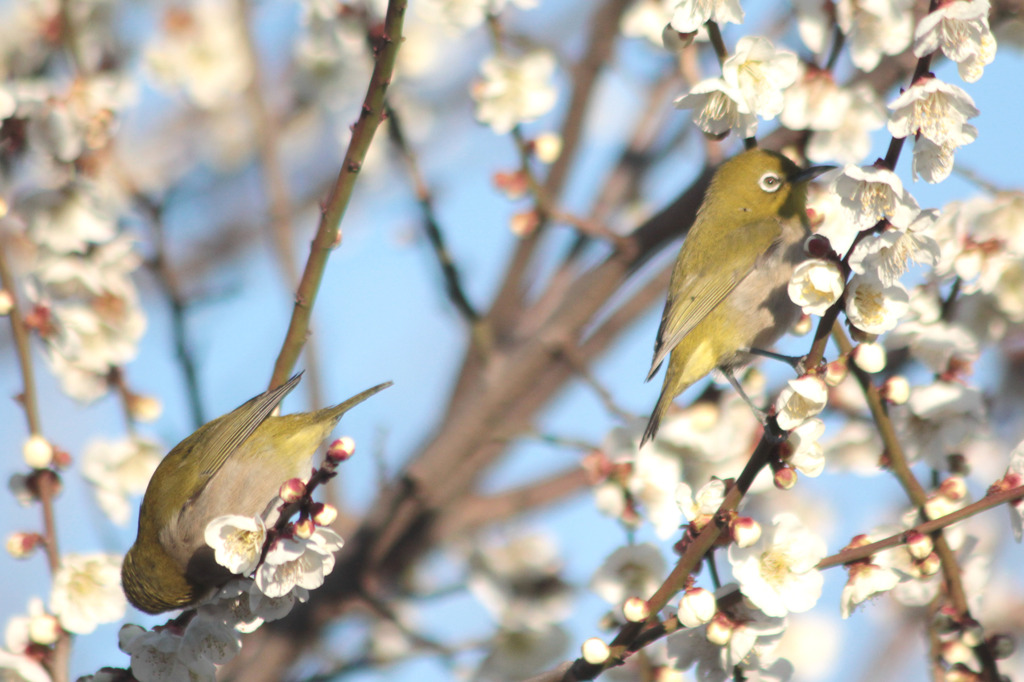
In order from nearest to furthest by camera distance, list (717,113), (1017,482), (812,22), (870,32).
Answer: (1017,482), (717,113), (870,32), (812,22)

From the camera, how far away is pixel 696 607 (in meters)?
2.43

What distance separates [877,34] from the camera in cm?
343

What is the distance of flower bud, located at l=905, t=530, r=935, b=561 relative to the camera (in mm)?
2555

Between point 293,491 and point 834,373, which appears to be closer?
point 293,491

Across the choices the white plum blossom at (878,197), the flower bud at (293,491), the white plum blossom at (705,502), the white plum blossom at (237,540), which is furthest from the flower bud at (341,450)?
the white plum blossom at (878,197)

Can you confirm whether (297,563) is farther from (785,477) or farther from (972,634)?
(972,634)

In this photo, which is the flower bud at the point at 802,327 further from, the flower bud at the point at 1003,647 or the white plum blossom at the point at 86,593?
the white plum blossom at the point at 86,593

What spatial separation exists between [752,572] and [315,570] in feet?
3.57

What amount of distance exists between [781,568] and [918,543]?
346 mm

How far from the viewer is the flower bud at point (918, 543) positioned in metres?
2.55

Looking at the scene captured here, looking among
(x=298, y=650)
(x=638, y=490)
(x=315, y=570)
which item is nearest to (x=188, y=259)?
(x=298, y=650)

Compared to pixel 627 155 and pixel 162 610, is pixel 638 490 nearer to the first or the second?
pixel 162 610

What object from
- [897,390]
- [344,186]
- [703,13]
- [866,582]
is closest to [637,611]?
[866,582]

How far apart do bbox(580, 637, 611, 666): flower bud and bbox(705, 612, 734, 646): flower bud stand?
346mm
